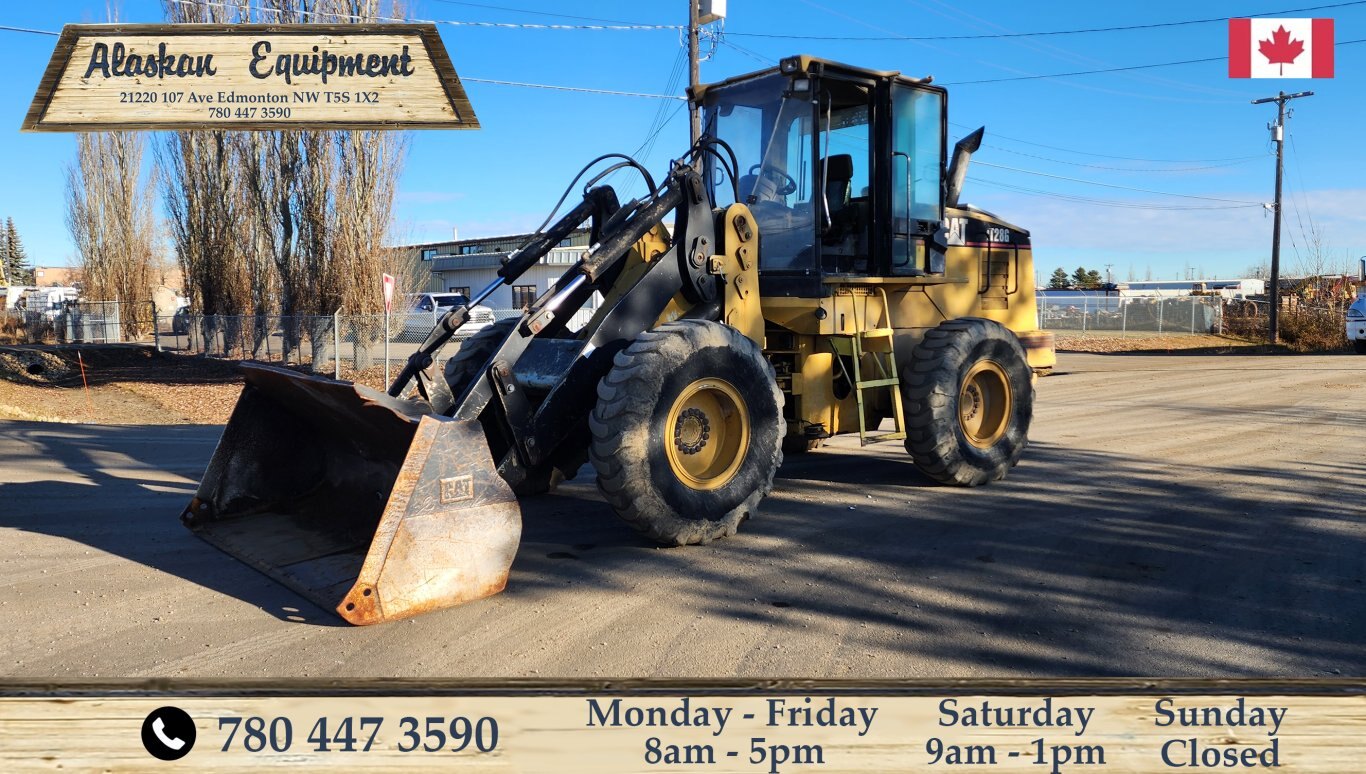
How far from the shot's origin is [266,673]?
3908 mm

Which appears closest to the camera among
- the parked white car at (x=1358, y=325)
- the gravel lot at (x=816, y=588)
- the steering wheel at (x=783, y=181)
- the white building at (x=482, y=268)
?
the gravel lot at (x=816, y=588)

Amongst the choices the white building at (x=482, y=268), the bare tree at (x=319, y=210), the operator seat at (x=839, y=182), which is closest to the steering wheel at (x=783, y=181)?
the operator seat at (x=839, y=182)

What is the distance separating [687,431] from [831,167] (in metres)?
2.86

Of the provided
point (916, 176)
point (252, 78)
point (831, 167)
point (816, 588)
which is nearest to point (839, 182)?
point (831, 167)

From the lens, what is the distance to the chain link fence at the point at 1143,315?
39781 mm

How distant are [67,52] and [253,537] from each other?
660cm

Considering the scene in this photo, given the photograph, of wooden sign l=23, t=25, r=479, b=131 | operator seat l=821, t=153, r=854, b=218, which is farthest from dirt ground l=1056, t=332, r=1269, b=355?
wooden sign l=23, t=25, r=479, b=131

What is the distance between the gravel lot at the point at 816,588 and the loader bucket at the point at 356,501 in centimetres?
16

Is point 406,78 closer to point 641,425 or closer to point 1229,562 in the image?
point 641,425

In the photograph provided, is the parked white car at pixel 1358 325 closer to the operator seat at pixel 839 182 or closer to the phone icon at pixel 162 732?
the operator seat at pixel 839 182

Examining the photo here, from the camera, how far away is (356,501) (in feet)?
19.2

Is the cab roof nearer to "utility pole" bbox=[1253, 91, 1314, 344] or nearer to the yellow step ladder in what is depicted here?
the yellow step ladder

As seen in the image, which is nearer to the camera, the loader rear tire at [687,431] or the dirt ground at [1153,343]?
the loader rear tire at [687,431]

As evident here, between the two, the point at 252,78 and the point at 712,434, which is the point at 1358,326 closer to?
the point at 712,434
